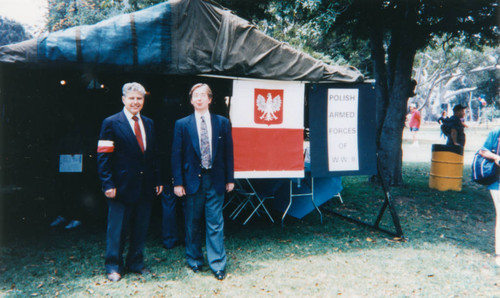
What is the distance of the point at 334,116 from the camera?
16.8ft

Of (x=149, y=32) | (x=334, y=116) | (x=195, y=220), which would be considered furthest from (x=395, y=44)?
(x=195, y=220)

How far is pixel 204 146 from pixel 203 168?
25 cm

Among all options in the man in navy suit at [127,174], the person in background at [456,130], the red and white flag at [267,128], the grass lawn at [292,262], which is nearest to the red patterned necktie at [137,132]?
the man in navy suit at [127,174]

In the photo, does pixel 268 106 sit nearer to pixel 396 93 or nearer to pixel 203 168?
pixel 203 168

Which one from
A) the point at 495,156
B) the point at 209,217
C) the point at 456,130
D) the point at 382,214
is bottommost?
the point at 382,214

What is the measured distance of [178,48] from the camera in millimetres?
4262

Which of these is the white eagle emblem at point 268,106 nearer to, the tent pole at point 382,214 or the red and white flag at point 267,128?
the red and white flag at point 267,128

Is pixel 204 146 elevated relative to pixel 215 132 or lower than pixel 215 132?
lower

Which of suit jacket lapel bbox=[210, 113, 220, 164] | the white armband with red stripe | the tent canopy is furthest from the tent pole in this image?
the white armband with red stripe

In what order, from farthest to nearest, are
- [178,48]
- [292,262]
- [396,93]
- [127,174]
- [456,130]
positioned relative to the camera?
[456,130]
[396,93]
[292,262]
[178,48]
[127,174]

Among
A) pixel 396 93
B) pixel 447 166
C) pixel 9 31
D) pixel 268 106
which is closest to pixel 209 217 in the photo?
pixel 268 106

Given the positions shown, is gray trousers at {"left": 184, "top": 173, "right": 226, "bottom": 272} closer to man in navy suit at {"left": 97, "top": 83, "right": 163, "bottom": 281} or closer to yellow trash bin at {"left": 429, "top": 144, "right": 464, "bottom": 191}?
man in navy suit at {"left": 97, "top": 83, "right": 163, "bottom": 281}

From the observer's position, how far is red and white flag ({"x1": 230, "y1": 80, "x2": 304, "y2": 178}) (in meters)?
4.65

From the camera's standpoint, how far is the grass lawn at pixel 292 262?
3.62 metres
